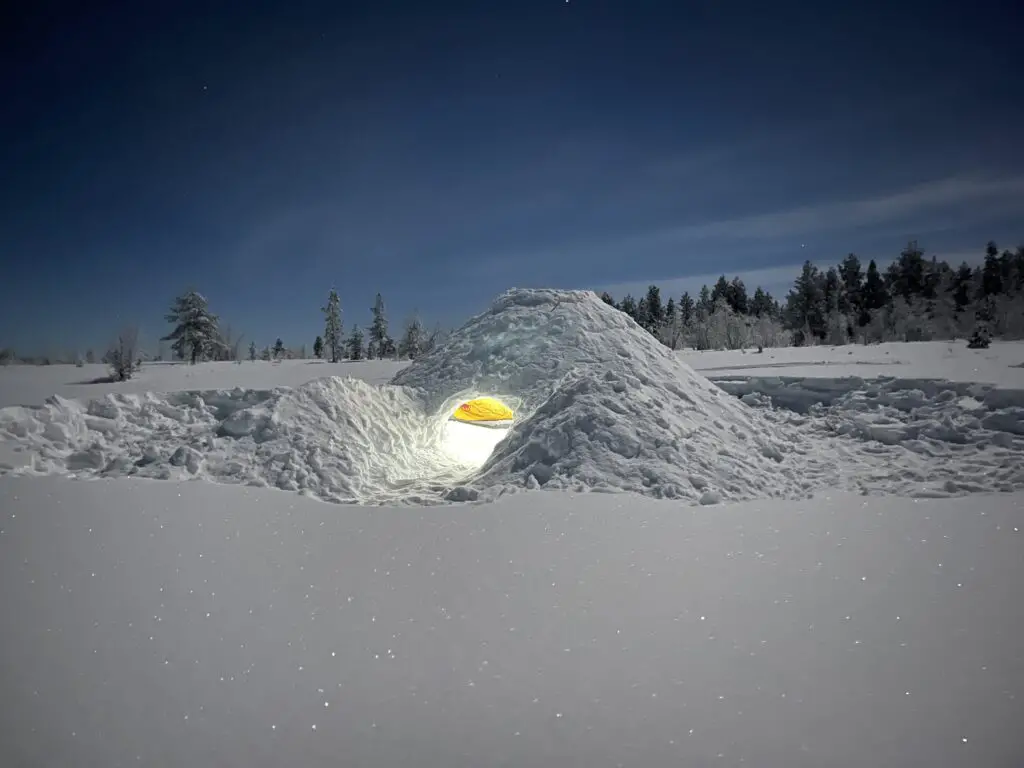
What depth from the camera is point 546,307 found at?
1206 centimetres

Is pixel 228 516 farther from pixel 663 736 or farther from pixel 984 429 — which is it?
pixel 984 429

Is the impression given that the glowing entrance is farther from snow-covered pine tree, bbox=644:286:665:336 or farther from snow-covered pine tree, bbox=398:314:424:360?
snow-covered pine tree, bbox=644:286:665:336

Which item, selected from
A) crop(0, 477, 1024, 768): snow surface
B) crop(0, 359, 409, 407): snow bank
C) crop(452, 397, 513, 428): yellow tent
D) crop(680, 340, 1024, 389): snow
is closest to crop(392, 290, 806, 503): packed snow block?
crop(0, 477, 1024, 768): snow surface

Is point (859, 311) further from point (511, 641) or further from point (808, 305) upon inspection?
point (511, 641)

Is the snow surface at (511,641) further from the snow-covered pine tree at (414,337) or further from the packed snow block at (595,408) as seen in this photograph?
the snow-covered pine tree at (414,337)

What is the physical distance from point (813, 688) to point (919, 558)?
7.99 ft

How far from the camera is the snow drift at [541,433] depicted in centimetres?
650

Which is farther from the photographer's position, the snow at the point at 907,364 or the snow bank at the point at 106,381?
the snow bank at the point at 106,381

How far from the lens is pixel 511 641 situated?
9.96 ft

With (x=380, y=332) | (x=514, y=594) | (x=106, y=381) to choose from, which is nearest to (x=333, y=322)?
(x=380, y=332)

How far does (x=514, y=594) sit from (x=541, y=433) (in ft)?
11.4

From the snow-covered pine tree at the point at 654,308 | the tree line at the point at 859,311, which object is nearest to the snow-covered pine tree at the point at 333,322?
the tree line at the point at 859,311

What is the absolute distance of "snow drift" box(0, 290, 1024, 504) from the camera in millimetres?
6504

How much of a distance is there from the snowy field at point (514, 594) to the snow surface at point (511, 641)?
0.7 inches
